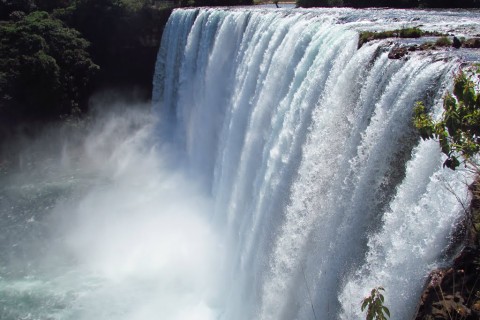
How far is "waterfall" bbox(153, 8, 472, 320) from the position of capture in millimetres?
5840

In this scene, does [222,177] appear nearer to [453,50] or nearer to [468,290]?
[453,50]

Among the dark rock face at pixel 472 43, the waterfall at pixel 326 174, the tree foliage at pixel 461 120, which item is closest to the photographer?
the tree foliage at pixel 461 120

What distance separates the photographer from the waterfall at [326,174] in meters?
5.84

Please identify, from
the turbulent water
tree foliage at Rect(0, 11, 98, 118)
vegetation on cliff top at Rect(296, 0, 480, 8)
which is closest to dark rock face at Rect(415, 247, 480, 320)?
the turbulent water

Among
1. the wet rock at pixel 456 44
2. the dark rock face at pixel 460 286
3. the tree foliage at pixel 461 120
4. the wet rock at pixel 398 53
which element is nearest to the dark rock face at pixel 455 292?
the dark rock face at pixel 460 286

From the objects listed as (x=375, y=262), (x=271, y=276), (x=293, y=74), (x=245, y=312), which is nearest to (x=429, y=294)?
(x=375, y=262)

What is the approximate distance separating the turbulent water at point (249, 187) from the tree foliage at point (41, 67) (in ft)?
5.57

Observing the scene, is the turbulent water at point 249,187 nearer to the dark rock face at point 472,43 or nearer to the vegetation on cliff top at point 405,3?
the dark rock face at point 472,43

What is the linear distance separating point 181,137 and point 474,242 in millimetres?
18256

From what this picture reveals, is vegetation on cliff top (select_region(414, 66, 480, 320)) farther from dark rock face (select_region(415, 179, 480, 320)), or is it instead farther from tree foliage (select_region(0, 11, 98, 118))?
tree foliage (select_region(0, 11, 98, 118))

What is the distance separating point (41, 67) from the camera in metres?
23.4

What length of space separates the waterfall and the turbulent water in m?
0.03

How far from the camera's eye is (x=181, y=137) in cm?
2242

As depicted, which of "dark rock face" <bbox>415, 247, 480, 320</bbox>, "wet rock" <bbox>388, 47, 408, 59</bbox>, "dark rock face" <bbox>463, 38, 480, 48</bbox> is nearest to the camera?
"dark rock face" <bbox>415, 247, 480, 320</bbox>
